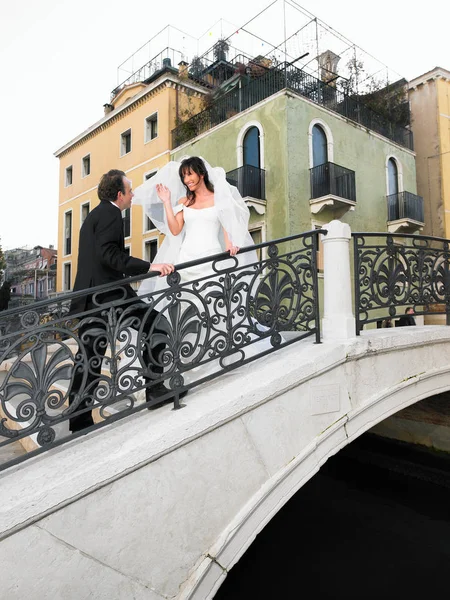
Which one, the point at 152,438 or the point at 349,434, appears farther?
the point at 349,434

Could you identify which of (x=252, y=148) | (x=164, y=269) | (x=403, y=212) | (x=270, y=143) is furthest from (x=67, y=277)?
(x=164, y=269)

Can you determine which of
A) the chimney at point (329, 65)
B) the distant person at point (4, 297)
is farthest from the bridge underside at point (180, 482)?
the distant person at point (4, 297)

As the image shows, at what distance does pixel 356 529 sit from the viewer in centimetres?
666

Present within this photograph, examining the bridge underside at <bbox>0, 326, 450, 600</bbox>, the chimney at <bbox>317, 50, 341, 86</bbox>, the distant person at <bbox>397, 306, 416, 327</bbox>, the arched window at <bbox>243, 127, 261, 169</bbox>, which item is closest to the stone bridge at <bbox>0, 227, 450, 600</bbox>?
the bridge underside at <bbox>0, 326, 450, 600</bbox>

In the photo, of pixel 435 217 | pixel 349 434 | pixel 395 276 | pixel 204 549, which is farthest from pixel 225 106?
pixel 204 549

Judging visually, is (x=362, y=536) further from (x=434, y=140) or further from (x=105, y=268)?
(x=434, y=140)

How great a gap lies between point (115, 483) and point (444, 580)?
194 inches

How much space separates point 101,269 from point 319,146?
13.2 meters

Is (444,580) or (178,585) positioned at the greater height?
(178,585)

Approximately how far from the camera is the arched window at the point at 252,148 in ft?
47.2

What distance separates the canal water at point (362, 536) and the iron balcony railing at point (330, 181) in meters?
7.85

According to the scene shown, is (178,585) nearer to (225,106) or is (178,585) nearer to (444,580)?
(444,580)

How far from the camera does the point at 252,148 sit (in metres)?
14.6

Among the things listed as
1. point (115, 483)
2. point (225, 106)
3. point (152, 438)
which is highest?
point (225, 106)
